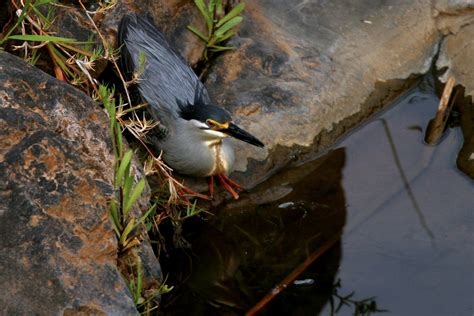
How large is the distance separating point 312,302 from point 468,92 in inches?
86.3

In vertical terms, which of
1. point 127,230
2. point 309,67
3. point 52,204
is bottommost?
point 309,67

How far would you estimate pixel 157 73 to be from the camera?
18.4 ft

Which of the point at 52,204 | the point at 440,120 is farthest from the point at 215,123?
the point at 440,120

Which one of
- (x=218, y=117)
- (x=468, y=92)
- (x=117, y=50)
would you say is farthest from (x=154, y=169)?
(x=468, y=92)

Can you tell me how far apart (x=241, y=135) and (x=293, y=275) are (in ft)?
2.85

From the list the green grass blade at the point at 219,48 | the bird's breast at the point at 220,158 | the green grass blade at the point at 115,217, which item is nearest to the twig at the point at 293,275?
the bird's breast at the point at 220,158

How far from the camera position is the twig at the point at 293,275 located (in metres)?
4.74

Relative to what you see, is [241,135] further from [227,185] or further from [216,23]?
[216,23]

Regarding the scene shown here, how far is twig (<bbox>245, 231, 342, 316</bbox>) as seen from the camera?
474 centimetres

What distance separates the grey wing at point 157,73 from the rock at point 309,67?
0.99 feet

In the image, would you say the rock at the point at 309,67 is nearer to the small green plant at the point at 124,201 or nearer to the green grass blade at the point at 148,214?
the green grass blade at the point at 148,214

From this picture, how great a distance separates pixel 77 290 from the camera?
12.6ft

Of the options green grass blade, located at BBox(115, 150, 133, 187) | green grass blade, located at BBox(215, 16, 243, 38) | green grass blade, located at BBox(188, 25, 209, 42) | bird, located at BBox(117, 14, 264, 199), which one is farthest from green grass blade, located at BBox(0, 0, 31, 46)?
green grass blade, located at BBox(215, 16, 243, 38)

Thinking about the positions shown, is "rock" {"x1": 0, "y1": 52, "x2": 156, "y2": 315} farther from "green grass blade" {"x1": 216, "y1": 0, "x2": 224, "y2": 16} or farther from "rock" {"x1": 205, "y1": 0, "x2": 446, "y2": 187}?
"green grass blade" {"x1": 216, "y1": 0, "x2": 224, "y2": 16}
